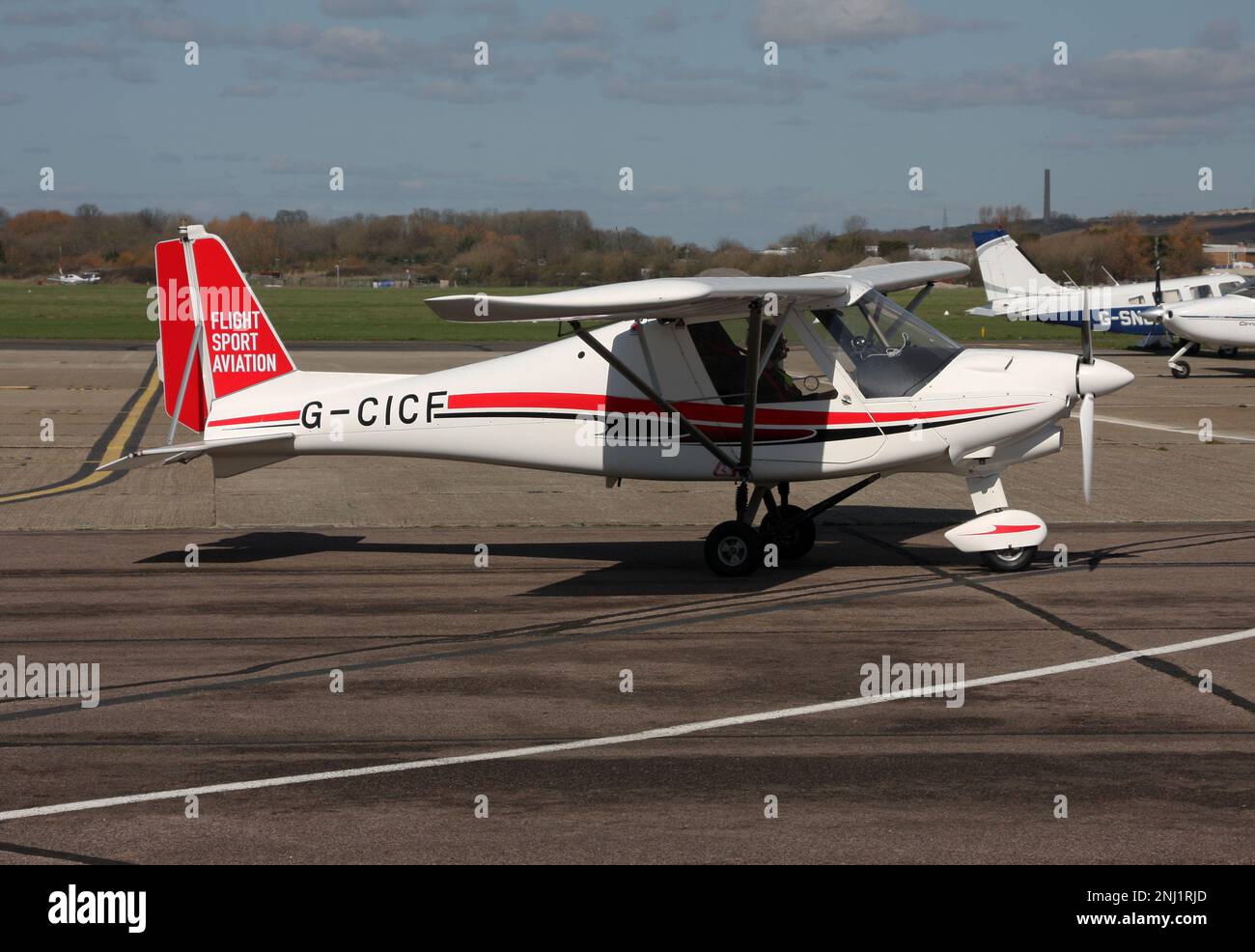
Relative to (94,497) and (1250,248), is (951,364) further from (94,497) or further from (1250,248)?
(1250,248)

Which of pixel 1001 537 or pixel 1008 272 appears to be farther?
pixel 1008 272

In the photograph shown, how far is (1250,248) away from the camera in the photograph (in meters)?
91.8

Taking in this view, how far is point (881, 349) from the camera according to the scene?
12164mm

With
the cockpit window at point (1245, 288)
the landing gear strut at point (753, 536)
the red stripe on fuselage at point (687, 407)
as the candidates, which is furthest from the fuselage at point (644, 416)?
the cockpit window at point (1245, 288)

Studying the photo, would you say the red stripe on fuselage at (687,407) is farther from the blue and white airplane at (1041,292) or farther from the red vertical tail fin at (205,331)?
the blue and white airplane at (1041,292)

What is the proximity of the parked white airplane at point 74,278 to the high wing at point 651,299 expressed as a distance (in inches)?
3785

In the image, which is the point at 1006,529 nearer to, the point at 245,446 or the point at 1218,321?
the point at 245,446

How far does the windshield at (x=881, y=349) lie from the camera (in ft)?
39.4

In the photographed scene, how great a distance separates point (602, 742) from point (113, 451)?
1561cm

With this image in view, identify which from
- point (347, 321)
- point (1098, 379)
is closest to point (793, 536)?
point (1098, 379)

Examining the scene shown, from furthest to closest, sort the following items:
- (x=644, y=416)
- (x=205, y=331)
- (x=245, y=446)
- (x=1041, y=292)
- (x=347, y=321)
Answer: (x=347, y=321)
(x=1041, y=292)
(x=205, y=331)
(x=245, y=446)
(x=644, y=416)

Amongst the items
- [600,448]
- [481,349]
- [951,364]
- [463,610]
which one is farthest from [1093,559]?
[481,349]

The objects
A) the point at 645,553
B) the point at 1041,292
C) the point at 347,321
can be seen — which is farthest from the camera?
the point at 347,321
